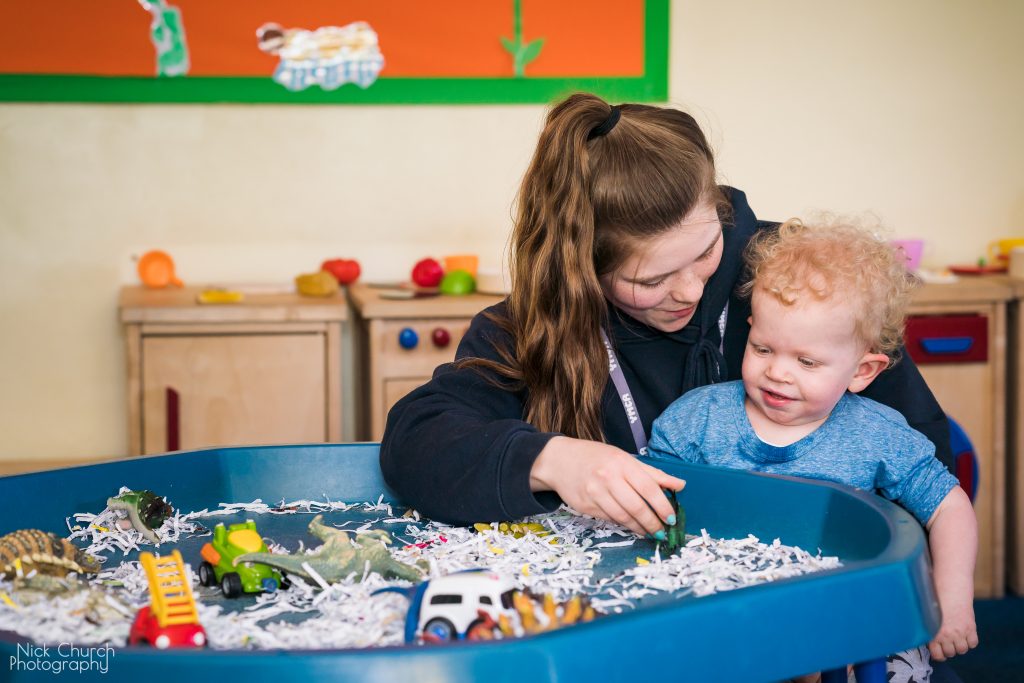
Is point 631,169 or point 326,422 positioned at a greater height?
point 631,169

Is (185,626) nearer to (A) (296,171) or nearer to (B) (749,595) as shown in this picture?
(B) (749,595)

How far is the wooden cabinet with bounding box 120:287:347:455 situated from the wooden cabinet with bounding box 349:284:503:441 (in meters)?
0.07

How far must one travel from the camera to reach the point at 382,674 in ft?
2.07

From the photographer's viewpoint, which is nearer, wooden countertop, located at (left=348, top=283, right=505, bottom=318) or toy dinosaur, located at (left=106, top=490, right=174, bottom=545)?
toy dinosaur, located at (left=106, top=490, right=174, bottom=545)

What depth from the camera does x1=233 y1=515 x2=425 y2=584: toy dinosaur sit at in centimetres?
89

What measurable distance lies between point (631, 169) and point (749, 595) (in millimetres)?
646

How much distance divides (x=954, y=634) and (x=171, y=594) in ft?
2.39

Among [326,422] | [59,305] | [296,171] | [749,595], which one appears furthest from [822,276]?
[59,305]

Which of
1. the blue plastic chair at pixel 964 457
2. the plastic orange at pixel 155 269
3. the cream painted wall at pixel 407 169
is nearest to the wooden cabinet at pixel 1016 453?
the cream painted wall at pixel 407 169

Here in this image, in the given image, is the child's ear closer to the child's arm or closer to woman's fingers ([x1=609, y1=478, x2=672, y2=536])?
the child's arm

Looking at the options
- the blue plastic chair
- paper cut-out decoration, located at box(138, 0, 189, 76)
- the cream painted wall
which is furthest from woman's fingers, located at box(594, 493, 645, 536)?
paper cut-out decoration, located at box(138, 0, 189, 76)

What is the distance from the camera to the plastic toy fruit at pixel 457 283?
244 cm

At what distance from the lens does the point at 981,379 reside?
250 centimetres

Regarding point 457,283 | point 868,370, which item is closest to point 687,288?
point 868,370
